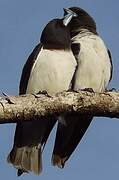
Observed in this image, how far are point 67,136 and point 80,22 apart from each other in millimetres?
1952

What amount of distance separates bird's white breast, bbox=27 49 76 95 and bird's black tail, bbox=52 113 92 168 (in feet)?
1.37

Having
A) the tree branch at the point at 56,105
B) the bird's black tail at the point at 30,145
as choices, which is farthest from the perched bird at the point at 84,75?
the tree branch at the point at 56,105

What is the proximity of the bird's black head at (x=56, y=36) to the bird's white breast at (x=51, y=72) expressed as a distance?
145 mm

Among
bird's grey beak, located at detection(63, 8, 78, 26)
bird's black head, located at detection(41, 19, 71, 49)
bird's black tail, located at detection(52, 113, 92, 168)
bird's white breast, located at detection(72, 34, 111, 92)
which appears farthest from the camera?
bird's grey beak, located at detection(63, 8, 78, 26)

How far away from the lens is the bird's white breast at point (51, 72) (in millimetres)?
7059

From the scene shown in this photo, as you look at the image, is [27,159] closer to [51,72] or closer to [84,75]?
[51,72]

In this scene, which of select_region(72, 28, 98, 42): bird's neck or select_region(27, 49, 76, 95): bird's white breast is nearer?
select_region(27, 49, 76, 95): bird's white breast

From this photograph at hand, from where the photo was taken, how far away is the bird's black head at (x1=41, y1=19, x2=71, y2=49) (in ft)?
24.3

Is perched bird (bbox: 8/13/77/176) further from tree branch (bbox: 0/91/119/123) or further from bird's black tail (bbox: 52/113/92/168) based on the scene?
tree branch (bbox: 0/91/119/123)

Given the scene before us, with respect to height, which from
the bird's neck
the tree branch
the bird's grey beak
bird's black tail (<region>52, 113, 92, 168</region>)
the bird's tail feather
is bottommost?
the bird's tail feather

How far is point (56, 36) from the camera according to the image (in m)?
7.61

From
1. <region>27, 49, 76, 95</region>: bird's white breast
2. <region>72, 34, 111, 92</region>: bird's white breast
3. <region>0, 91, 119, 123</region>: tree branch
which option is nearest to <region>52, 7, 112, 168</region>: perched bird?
<region>72, 34, 111, 92</region>: bird's white breast

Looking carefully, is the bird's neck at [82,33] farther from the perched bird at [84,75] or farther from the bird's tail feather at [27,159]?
the bird's tail feather at [27,159]

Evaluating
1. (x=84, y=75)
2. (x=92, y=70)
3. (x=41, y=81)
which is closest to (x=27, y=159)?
(x=41, y=81)
